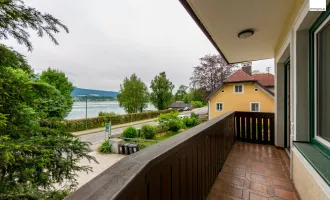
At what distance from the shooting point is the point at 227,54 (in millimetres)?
4043

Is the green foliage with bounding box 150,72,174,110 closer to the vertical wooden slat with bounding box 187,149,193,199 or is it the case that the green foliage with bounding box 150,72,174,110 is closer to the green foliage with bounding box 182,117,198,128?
the green foliage with bounding box 182,117,198,128

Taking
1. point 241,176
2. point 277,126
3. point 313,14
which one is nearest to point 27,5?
point 313,14

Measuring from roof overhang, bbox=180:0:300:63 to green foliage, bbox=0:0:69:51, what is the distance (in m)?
1.45

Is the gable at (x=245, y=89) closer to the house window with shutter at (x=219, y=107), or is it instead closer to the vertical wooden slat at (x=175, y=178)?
the house window with shutter at (x=219, y=107)

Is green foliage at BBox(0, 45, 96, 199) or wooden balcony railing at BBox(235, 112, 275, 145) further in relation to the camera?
wooden balcony railing at BBox(235, 112, 275, 145)

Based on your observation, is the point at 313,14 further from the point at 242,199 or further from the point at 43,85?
the point at 43,85

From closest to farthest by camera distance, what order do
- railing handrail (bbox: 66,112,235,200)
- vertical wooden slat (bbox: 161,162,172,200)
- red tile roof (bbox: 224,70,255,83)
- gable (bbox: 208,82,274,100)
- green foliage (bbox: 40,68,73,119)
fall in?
railing handrail (bbox: 66,112,235,200)
vertical wooden slat (bbox: 161,162,172,200)
gable (bbox: 208,82,274,100)
red tile roof (bbox: 224,70,255,83)
green foliage (bbox: 40,68,73,119)

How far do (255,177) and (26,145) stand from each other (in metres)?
2.78

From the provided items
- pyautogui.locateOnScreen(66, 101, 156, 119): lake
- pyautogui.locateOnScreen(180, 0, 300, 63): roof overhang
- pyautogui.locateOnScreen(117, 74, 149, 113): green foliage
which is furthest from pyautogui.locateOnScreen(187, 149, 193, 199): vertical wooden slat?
pyautogui.locateOnScreen(117, 74, 149, 113): green foliage

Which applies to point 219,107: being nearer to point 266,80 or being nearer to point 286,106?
point 266,80

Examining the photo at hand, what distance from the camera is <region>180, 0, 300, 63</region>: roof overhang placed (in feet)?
6.22

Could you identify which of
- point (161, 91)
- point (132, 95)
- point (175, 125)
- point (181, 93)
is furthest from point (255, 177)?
point (181, 93)

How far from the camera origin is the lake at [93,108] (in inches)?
678

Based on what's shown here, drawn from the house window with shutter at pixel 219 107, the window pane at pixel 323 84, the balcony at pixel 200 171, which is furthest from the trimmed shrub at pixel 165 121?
the window pane at pixel 323 84
